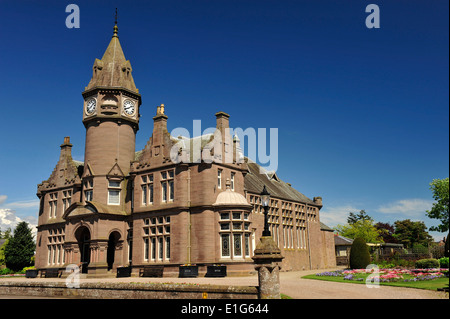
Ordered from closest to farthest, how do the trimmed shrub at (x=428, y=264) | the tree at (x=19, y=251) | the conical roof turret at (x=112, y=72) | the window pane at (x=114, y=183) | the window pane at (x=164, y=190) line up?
the trimmed shrub at (x=428, y=264) < the window pane at (x=164, y=190) < the window pane at (x=114, y=183) < the conical roof turret at (x=112, y=72) < the tree at (x=19, y=251)

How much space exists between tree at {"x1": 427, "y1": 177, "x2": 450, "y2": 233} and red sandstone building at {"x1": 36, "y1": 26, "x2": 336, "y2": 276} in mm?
20807

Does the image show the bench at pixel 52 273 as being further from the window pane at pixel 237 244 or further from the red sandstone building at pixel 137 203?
the window pane at pixel 237 244

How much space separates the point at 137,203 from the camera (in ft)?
121

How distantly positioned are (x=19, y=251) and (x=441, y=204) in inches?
2521

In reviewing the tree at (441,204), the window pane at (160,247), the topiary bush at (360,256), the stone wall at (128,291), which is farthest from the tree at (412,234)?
the stone wall at (128,291)

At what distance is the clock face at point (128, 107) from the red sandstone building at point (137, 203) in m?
0.11

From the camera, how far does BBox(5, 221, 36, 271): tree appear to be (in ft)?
210

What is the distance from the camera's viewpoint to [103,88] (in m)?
39.4

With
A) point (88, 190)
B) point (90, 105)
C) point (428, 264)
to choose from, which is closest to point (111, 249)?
point (88, 190)

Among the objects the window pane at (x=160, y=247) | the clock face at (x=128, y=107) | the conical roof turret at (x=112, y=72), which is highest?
the conical roof turret at (x=112, y=72)

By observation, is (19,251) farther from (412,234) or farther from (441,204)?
(412,234)

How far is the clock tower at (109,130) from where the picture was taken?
38656 millimetres

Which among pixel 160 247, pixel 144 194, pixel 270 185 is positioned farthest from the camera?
pixel 270 185
